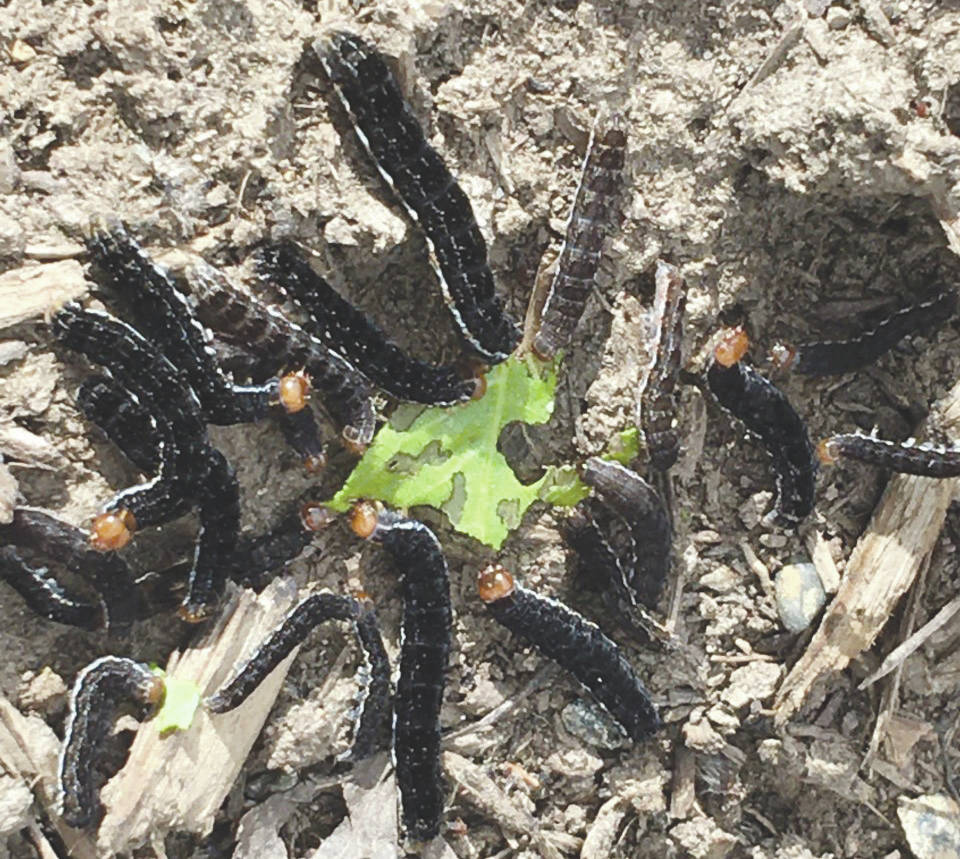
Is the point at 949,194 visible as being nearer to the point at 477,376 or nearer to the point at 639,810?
the point at 477,376

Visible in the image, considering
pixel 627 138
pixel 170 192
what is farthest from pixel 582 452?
pixel 170 192

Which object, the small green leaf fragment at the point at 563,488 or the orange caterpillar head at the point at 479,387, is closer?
the orange caterpillar head at the point at 479,387

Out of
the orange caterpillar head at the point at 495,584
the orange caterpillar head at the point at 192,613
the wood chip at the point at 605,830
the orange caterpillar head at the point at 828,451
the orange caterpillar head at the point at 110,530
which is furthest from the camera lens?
the orange caterpillar head at the point at 828,451

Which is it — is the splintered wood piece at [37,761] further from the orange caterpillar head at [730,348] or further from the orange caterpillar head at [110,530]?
the orange caterpillar head at [730,348]

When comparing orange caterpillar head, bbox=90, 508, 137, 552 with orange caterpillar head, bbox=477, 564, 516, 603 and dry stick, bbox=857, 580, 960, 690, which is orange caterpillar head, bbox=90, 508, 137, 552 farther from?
dry stick, bbox=857, 580, 960, 690

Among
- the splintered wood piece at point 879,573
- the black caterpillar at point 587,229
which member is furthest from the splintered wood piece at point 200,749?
the splintered wood piece at point 879,573

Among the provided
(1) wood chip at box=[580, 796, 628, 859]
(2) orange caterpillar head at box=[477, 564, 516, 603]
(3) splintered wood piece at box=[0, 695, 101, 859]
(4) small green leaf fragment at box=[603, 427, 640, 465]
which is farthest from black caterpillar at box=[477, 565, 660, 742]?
(3) splintered wood piece at box=[0, 695, 101, 859]

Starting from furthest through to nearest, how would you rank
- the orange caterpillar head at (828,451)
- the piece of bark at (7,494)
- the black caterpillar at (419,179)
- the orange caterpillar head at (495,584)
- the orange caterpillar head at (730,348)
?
the orange caterpillar head at (828,451), the orange caterpillar head at (730,348), the orange caterpillar head at (495,584), the black caterpillar at (419,179), the piece of bark at (7,494)
